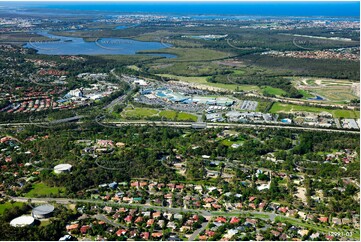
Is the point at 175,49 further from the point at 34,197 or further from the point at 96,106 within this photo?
the point at 34,197

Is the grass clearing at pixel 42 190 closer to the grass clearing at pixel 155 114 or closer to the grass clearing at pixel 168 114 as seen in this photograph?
the grass clearing at pixel 155 114

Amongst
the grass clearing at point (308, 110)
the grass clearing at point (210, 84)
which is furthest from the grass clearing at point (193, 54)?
the grass clearing at point (308, 110)

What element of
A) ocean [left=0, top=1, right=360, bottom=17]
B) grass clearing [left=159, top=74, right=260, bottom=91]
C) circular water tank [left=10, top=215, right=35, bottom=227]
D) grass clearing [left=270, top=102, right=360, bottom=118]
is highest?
ocean [left=0, top=1, right=360, bottom=17]

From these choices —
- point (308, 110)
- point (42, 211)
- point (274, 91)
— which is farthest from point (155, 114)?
point (42, 211)

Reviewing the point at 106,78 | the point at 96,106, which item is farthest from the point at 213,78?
the point at 96,106

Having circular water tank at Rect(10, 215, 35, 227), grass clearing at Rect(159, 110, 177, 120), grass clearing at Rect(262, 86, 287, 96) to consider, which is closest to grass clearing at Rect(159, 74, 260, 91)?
grass clearing at Rect(262, 86, 287, 96)

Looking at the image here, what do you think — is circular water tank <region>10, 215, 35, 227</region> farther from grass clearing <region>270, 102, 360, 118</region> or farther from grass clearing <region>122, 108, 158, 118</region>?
grass clearing <region>270, 102, 360, 118</region>

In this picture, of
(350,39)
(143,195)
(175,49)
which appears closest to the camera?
(143,195)

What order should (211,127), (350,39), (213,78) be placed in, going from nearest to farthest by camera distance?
(211,127) < (213,78) < (350,39)

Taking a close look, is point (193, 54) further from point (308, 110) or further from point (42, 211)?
point (42, 211)
